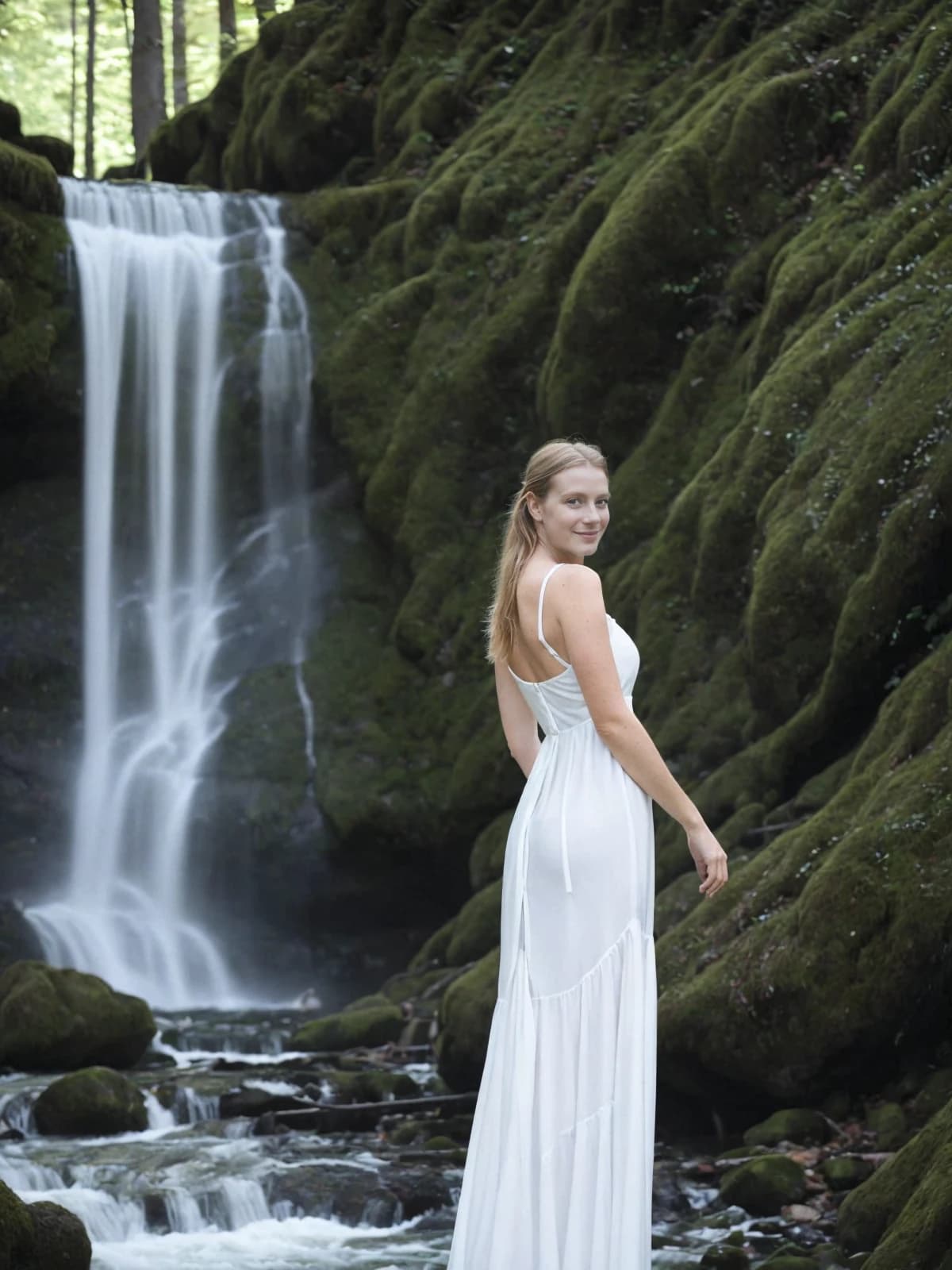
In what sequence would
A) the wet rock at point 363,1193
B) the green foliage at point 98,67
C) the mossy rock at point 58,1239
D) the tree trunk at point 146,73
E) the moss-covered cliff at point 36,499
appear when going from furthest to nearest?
1. the green foliage at point 98,67
2. the tree trunk at point 146,73
3. the moss-covered cliff at point 36,499
4. the wet rock at point 363,1193
5. the mossy rock at point 58,1239

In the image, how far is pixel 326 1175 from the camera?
8.79m

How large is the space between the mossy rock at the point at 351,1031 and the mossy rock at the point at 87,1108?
2.23 meters

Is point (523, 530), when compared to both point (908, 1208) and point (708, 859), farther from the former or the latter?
point (908, 1208)

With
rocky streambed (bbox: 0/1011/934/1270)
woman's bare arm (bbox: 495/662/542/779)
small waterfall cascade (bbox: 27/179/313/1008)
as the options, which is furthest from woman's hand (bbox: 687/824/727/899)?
small waterfall cascade (bbox: 27/179/313/1008)

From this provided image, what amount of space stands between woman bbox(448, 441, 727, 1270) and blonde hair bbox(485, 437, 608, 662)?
0.03 meters

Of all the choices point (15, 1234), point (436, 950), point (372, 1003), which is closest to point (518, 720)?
point (15, 1234)

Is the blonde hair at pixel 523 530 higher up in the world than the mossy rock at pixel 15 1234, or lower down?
higher up

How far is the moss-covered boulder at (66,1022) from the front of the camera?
11.1m

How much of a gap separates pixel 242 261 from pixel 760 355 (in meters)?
7.23

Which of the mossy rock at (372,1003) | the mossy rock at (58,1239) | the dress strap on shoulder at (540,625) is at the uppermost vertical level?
the dress strap on shoulder at (540,625)

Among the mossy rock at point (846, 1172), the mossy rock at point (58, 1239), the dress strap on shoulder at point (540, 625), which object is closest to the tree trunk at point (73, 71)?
the mossy rock at point (846, 1172)

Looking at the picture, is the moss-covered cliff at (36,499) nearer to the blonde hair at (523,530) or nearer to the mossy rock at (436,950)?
the mossy rock at (436,950)

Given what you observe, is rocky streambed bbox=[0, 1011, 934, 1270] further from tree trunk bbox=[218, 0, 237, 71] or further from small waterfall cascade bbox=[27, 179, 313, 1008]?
tree trunk bbox=[218, 0, 237, 71]

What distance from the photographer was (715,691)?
12.1 meters
